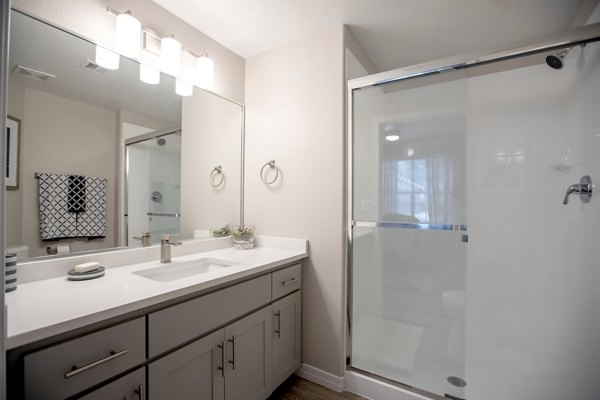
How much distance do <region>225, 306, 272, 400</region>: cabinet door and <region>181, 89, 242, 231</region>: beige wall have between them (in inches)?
31.3

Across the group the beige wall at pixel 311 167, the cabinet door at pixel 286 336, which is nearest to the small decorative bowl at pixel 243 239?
the beige wall at pixel 311 167

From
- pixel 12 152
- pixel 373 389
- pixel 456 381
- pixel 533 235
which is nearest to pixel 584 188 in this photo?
pixel 533 235

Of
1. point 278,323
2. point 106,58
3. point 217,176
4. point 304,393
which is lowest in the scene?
point 304,393

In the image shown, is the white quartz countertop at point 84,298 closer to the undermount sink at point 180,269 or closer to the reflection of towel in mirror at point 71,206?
the undermount sink at point 180,269

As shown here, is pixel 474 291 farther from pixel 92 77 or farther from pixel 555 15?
pixel 92 77

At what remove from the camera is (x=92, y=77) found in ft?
4.59

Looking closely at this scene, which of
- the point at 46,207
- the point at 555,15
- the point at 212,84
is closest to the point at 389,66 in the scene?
the point at 555,15

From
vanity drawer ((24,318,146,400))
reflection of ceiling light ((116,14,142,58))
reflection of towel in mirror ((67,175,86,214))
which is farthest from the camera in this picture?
reflection of ceiling light ((116,14,142,58))

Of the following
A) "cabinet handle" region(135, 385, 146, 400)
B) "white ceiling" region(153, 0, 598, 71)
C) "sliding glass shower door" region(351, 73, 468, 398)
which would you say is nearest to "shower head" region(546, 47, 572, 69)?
"white ceiling" region(153, 0, 598, 71)

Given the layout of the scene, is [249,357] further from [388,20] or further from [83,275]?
[388,20]

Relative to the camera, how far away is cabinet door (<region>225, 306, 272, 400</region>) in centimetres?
133

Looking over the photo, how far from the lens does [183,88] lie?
1837 mm

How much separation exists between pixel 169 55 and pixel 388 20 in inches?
55.5

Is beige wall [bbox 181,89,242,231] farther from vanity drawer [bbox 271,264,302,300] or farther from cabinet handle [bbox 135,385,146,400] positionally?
cabinet handle [bbox 135,385,146,400]
